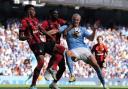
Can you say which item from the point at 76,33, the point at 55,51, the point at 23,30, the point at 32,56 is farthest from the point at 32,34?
the point at 32,56

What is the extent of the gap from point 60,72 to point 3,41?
13.5 meters

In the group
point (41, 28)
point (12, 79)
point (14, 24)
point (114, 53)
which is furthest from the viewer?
point (114, 53)

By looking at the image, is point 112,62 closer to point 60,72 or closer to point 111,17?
point 111,17

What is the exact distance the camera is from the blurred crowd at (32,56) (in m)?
26.3

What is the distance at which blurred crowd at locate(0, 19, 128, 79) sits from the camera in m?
26.3

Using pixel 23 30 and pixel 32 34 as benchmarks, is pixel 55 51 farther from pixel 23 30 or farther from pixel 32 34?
pixel 23 30

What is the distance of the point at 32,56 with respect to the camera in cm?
2727

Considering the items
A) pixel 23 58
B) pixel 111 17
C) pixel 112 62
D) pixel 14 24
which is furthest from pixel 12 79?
pixel 111 17

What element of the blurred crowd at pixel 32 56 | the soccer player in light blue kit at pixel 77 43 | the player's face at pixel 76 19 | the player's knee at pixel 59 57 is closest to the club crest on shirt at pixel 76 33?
the soccer player in light blue kit at pixel 77 43

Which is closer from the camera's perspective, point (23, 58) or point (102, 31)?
point (23, 58)

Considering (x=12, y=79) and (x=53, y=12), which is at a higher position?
(x=53, y=12)

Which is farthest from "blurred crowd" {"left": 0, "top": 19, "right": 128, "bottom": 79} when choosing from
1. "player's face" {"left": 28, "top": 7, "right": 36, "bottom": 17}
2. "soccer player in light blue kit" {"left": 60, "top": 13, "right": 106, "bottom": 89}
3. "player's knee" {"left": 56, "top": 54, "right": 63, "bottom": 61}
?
"player's face" {"left": 28, "top": 7, "right": 36, "bottom": 17}

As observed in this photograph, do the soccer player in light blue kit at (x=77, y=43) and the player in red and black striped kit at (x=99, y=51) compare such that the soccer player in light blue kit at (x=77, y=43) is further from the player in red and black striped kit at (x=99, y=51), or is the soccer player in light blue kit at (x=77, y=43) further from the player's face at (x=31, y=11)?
the player in red and black striped kit at (x=99, y=51)

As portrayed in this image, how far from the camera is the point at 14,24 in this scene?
29547mm
